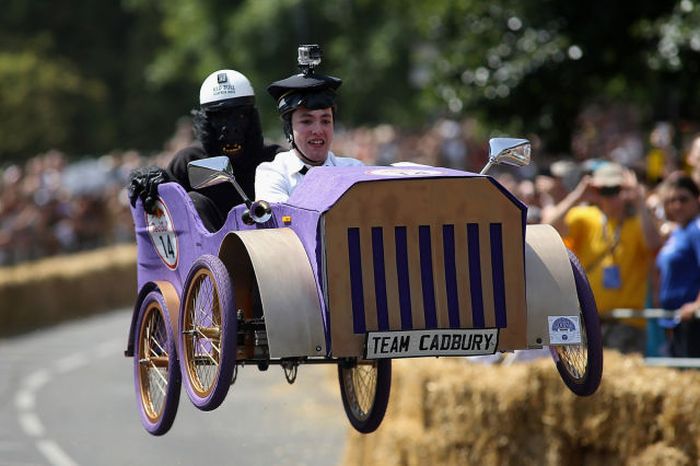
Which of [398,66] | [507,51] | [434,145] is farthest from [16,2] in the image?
[507,51]

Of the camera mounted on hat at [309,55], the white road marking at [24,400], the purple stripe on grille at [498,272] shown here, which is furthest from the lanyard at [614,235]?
the white road marking at [24,400]

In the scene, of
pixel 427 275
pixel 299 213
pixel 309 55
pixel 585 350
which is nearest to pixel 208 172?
pixel 299 213

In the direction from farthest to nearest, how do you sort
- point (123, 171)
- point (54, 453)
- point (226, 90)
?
point (123, 171) < point (54, 453) < point (226, 90)

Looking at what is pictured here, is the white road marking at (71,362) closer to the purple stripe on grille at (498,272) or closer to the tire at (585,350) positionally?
the tire at (585,350)

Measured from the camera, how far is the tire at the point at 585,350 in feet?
31.1

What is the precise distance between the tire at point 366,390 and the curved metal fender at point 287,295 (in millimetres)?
1120

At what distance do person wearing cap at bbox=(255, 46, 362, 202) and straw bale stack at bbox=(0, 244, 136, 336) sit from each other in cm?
2136

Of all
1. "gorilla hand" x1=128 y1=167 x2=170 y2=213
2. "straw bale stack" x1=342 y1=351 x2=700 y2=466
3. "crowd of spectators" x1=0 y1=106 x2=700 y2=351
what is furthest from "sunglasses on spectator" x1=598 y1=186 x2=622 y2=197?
"gorilla hand" x1=128 y1=167 x2=170 y2=213

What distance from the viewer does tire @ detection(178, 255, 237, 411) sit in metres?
9.35

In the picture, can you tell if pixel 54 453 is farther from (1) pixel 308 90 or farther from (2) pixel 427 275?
(2) pixel 427 275

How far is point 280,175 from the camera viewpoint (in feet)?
33.5

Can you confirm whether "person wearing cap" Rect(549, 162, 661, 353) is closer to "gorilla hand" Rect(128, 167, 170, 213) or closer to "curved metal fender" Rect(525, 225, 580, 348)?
"gorilla hand" Rect(128, 167, 170, 213)

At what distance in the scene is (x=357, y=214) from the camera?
9.08 metres

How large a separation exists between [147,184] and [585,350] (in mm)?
2918
